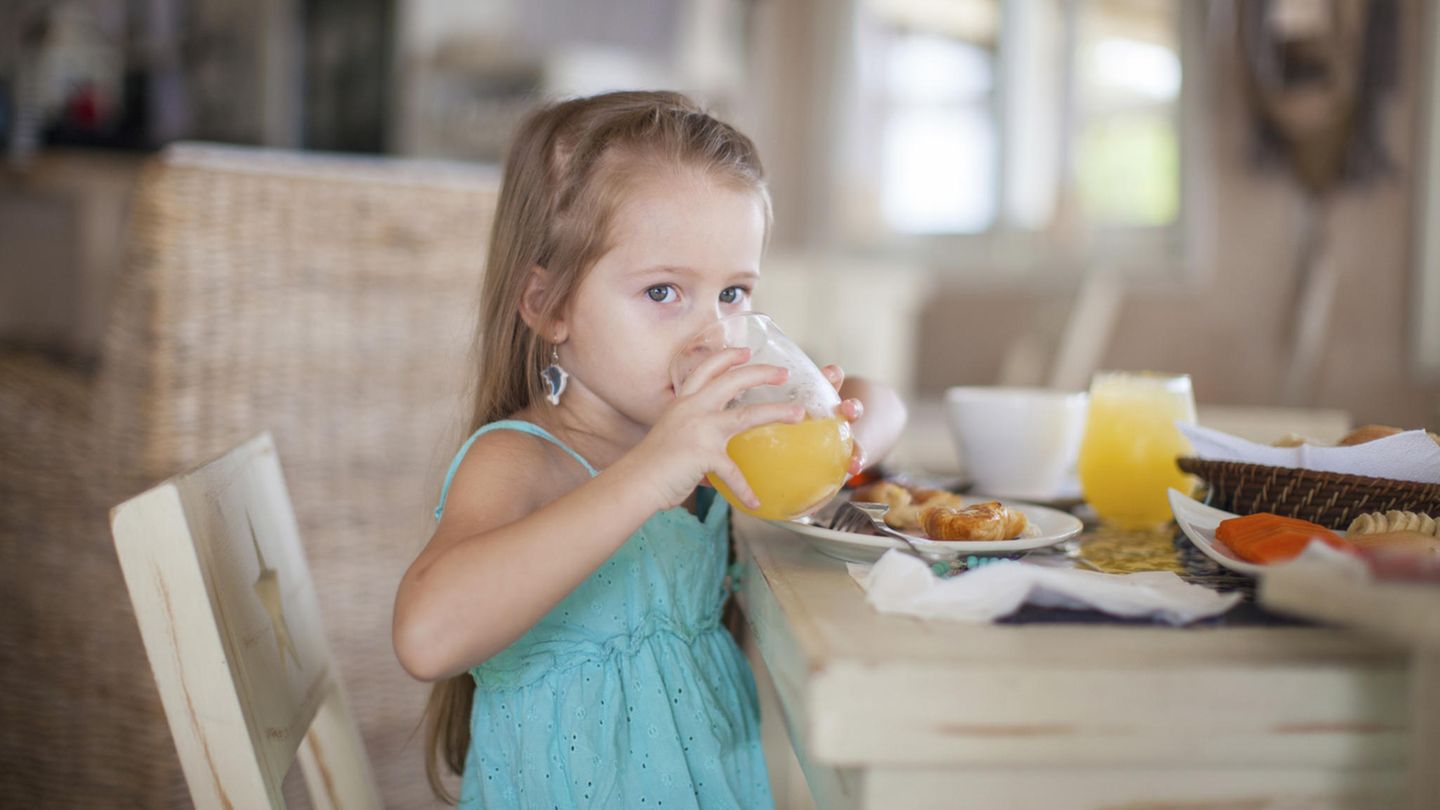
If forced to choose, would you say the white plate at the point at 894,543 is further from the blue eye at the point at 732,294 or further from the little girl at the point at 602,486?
the blue eye at the point at 732,294

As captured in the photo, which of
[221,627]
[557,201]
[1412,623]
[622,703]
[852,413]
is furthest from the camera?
[557,201]

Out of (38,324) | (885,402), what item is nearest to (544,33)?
(38,324)

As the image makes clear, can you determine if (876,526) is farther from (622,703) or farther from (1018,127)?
(1018,127)

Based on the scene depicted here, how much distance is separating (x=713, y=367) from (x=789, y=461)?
9 cm

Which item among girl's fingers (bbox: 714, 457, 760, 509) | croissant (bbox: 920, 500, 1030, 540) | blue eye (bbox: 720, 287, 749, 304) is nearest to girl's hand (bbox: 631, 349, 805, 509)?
girl's fingers (bbox: 714, 457, 760, 509)

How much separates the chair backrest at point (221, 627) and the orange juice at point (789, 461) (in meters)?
0.35

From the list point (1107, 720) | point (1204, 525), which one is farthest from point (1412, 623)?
point (1204, 525)

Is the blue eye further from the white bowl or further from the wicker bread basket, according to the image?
the wicker bread basket

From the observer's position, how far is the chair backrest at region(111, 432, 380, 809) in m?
0.65

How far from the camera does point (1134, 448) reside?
971 millimetres

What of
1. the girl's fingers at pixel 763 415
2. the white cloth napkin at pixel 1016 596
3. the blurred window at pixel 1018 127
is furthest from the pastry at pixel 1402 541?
the blurred window at pixel 1018 127

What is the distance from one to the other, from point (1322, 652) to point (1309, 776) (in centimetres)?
6

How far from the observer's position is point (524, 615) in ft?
2.33

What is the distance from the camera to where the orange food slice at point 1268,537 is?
2.06 ft
